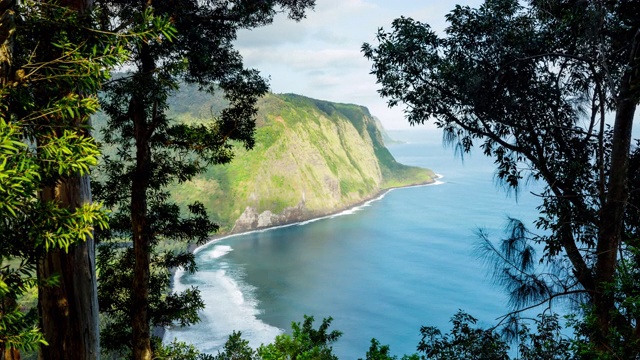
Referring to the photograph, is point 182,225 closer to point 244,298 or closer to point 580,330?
point 580,330

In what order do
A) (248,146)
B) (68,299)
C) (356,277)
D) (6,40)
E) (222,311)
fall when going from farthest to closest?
(356,277)
(222,311)
(248,146)
(68,299)
(6,40)

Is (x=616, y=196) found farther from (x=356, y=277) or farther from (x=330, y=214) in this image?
(x=330, y=214)

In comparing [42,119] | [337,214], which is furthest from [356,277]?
[42,119]

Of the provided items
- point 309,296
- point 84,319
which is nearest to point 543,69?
point 84,319

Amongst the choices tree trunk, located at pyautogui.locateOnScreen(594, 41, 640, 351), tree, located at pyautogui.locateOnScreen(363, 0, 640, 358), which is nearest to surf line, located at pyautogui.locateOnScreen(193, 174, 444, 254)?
tree, located at pyautogui.locateOnScreen(363, 0, 640, 358)

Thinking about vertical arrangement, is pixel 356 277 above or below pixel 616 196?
below

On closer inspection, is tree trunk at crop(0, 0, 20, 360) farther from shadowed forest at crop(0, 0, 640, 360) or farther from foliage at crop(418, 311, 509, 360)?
foliage at crop(418, 311, 509, 360)
